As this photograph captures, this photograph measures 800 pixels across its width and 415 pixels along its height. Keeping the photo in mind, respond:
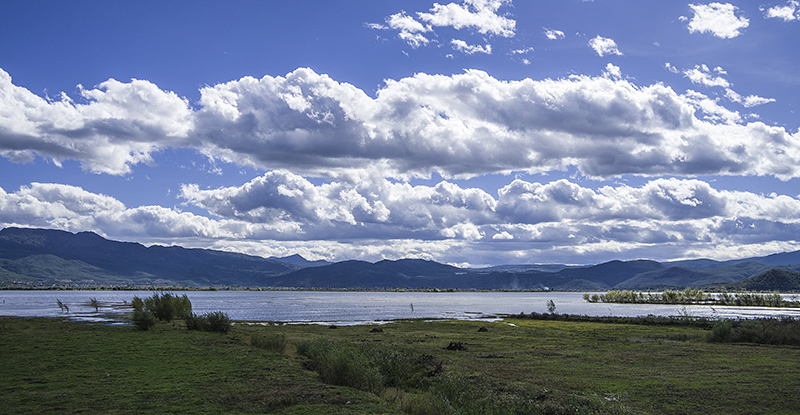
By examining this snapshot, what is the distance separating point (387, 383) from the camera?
80.7 feet

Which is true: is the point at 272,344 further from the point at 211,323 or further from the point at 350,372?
the point at 350,372

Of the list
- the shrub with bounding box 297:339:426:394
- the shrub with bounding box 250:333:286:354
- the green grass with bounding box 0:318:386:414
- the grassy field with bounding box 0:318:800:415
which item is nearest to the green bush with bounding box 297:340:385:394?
the shrub with bounding box 297:339:426:394

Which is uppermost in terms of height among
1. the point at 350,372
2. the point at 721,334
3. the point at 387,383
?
the point at 350,372

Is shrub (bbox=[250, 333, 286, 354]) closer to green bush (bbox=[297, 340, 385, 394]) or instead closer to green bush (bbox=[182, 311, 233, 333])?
green bush (bbox=[182, 311, 233, 333])

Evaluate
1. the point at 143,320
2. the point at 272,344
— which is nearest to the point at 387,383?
the point at 272,344

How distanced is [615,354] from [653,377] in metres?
10.4

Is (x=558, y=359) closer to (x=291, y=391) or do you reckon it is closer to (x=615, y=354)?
(x=615, y=354)

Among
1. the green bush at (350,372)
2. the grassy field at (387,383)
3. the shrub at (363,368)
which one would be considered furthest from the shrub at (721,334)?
the green bush at (350,372)

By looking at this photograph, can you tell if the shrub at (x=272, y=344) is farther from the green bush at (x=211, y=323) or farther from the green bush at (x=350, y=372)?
the green bush at (x=350, y=372)

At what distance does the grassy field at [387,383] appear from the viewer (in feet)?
55.3

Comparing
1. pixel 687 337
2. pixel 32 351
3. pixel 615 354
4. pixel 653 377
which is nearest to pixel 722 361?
pixel 615 354

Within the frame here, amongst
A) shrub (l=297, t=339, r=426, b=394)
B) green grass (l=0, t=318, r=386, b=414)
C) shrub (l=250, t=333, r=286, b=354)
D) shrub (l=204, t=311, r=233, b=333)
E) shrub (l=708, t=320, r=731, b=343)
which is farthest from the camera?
shrub (l=708, t=320, r=731, b=343)

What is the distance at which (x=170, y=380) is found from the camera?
20.2 metres

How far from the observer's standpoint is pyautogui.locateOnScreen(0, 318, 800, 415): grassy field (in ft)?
55.3
